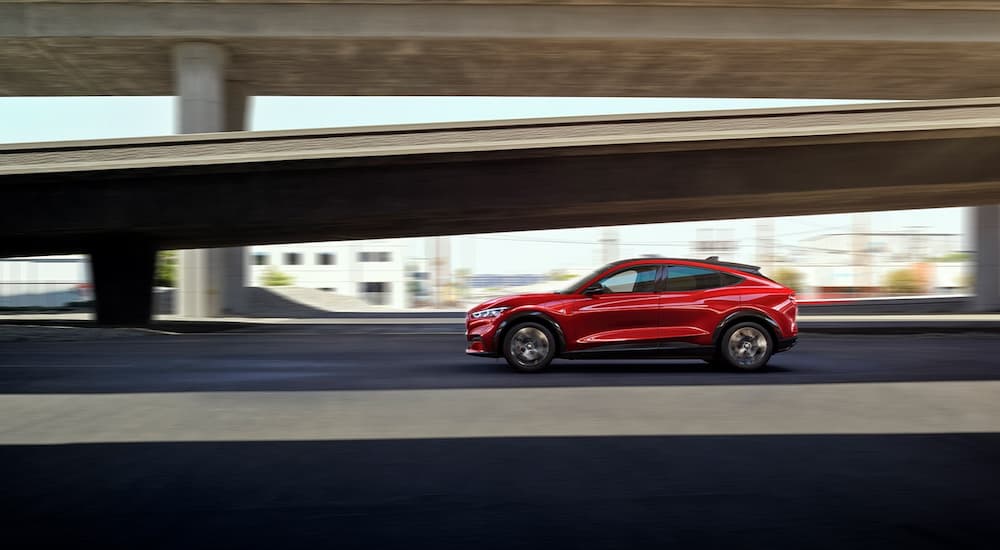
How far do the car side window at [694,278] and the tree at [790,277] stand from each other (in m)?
27.7

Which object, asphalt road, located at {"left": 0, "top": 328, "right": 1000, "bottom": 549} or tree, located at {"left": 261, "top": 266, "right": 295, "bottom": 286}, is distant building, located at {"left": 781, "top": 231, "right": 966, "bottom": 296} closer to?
asphalt road, located at {"left": 0, "top": 328, "right": 1000, "bottom": 549}

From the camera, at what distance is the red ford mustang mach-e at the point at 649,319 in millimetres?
11086

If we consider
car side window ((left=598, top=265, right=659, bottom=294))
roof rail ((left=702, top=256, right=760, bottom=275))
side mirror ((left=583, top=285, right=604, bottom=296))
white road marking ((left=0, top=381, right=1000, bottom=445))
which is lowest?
white road marking ((left=0, top=381, right=1000, bottom=445))

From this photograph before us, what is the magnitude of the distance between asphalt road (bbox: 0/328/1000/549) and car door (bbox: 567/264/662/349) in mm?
464

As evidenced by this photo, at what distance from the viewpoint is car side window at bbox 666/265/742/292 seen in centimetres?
1127

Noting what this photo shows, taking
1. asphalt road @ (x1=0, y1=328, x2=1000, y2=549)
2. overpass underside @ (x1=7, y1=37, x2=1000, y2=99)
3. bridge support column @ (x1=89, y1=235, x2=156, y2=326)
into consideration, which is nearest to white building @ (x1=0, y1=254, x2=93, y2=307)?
overpass underside @ (x1=7, y1=37, x2=1000, y2=99)

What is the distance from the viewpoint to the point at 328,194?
1980 cm

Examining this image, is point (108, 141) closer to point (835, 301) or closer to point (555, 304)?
point (555, 304)

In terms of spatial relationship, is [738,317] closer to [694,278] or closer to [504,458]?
[694,278]

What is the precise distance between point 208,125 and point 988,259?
2959 centimetres

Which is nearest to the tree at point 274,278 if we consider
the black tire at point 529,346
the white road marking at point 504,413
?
the black tire at point 529,346

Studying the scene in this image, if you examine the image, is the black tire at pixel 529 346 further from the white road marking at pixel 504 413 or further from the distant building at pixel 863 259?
the distant building at pixel 863 259

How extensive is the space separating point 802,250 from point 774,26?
12207 mm

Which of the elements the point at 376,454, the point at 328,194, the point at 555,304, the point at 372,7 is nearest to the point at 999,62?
the point at 372,7
